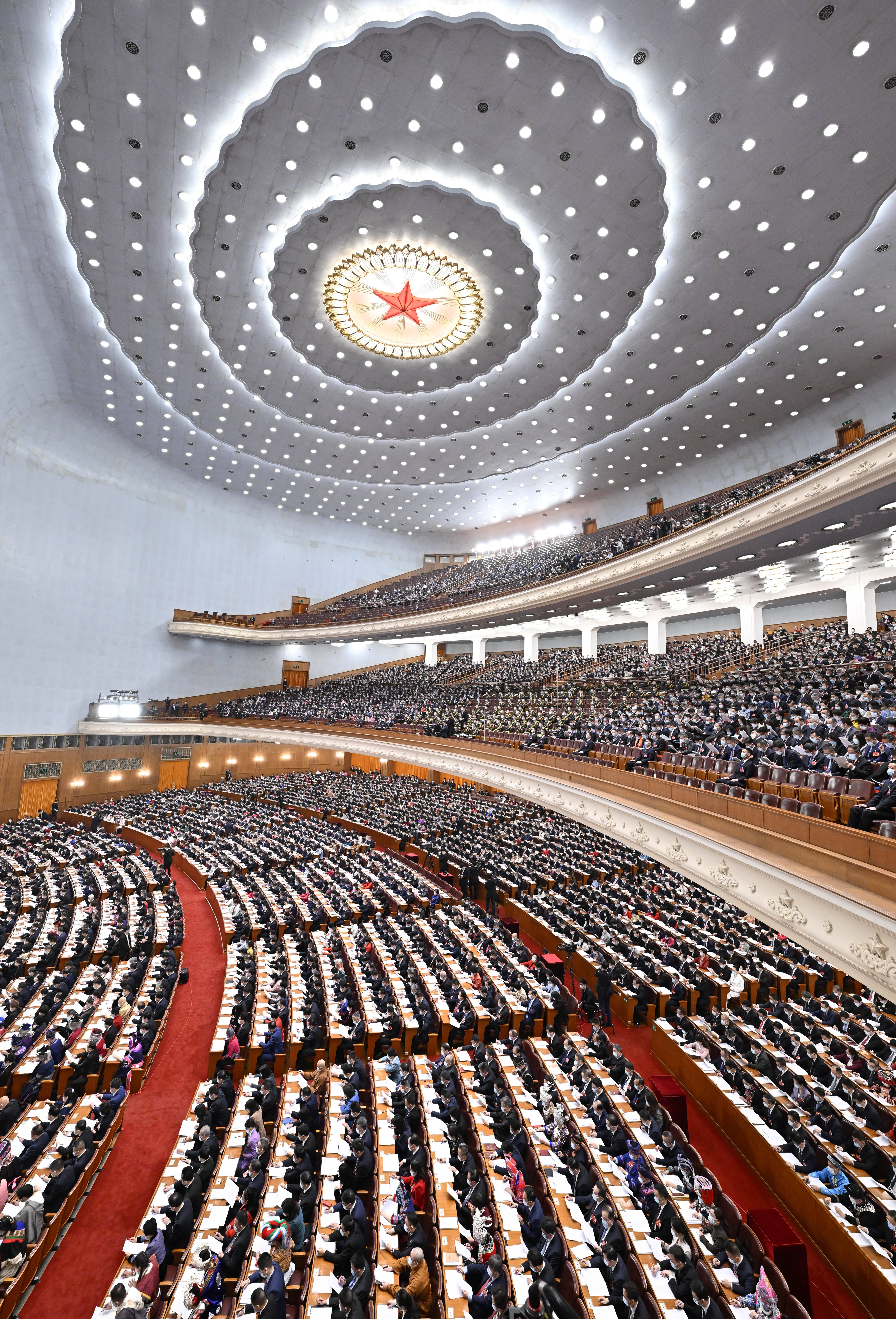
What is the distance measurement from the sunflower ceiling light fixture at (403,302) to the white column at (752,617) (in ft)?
37.8

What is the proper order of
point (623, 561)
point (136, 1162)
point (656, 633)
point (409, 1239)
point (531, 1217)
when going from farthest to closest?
point (656, 633) < point (623, 561) < point (136, 1162) < point (531, 1217) < point (409, 1239)

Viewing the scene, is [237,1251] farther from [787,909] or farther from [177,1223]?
[787,909]

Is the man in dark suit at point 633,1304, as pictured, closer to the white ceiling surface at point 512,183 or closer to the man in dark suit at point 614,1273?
the man in dark suit at point 614,1273

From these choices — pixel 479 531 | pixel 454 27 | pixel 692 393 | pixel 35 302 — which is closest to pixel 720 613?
pixel 692 393

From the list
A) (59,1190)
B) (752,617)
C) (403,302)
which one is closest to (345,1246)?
(59,1190)

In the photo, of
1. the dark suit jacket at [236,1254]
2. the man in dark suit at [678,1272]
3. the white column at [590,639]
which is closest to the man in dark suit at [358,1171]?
the dark suit jacket at [236,1254]

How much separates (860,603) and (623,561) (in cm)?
623

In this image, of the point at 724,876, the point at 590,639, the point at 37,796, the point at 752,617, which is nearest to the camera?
the point at 724,876

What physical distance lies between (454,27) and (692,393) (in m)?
11.7

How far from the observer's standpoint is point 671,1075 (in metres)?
8.41

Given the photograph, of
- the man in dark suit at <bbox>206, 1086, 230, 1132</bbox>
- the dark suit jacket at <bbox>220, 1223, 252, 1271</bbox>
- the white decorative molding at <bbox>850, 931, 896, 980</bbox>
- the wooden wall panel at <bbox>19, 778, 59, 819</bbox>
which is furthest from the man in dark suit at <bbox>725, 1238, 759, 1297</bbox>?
the wooden wall panel at <bbox>19, 778, 59, 819</bbox>

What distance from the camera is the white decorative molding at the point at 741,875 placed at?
4891 millimetres

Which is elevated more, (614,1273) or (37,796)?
(37,796)

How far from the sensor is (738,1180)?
6.53 m
